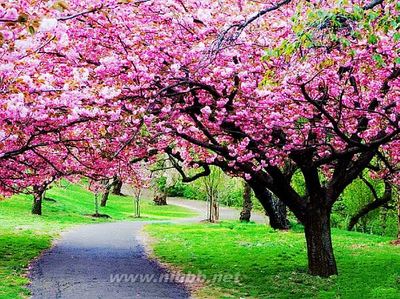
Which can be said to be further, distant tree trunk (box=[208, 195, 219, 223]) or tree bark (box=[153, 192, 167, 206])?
tree bark (box=[153, 192, 167, 206])

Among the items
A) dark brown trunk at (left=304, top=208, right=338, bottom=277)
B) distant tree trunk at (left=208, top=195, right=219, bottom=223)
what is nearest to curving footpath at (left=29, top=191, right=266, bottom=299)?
dark brown trunk at (left=304, top=208, right=338, bottom=277)

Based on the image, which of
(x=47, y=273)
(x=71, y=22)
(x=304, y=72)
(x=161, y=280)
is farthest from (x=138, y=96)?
(x=47, y=273)

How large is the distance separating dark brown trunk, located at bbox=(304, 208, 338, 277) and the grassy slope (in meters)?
6.79

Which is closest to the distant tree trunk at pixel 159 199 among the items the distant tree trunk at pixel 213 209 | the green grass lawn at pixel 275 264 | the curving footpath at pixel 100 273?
the distant tree trunk at pixel 213 209

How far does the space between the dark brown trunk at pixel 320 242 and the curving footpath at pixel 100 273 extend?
3467 mm

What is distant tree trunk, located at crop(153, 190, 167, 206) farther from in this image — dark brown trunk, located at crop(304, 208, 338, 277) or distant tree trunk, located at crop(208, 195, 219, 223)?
dark brown trunk, located at crop(304, 208, 338, 277)

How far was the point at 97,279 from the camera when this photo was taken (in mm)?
12367

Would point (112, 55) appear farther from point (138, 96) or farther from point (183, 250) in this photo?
point (183, 250)

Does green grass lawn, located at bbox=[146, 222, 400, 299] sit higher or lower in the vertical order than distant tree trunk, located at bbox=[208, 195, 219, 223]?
lower

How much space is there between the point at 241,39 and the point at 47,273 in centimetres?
805

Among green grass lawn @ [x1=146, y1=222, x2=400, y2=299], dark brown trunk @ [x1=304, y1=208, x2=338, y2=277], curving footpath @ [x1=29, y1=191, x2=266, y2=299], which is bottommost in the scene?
curving footpath @ [x1=29, y1=191, x2=266, y2=299]

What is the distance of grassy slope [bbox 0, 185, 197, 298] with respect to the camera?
512 inches

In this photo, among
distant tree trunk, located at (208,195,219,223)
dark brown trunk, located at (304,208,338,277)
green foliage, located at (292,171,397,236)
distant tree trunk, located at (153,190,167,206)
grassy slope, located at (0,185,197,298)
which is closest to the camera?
dark brown trunk, located at (304,208,338,277)

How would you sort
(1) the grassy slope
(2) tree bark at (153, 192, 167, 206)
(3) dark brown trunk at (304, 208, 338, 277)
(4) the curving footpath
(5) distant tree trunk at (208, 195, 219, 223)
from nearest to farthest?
(4) the curving footpath → (3) dark brown trunk at (304, 208, 338, 277) → (1) the grassy slope → (5) distant tree trunk at (208, 195, 219, 223) → (2) tree bark at (153, 192, 167, 206)
